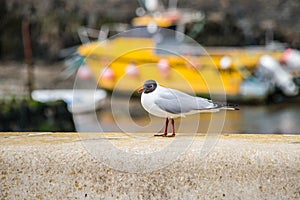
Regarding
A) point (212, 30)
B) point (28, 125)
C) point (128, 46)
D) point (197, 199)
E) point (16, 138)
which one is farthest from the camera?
point (212, 30)

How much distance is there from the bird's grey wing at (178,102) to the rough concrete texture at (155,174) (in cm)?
18

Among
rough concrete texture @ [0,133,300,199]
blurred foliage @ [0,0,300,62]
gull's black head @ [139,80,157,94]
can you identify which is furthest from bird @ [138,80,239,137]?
blurred foliage @ [0,0,300,62]

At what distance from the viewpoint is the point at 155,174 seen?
125cm

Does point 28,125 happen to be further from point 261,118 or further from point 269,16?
point 269,16

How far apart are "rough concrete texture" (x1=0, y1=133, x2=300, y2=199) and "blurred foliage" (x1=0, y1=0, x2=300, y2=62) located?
31.4 feet

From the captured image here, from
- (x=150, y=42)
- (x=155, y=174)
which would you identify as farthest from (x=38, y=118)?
(x=155, y=174)

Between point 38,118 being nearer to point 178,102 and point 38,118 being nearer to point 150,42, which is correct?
point 150,42

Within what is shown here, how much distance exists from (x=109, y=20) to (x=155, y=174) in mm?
10095

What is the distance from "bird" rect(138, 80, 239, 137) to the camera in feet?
4.68

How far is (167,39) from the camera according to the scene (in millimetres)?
10344

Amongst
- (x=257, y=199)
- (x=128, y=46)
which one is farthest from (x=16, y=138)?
(x=128, y=46)

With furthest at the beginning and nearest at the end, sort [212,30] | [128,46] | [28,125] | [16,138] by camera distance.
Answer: [212,30] < [128,46] < [28,125] < [16,138]

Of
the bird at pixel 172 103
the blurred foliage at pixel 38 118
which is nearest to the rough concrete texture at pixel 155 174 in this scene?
the bird at pixel 172 103

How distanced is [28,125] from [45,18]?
15.0 ft
